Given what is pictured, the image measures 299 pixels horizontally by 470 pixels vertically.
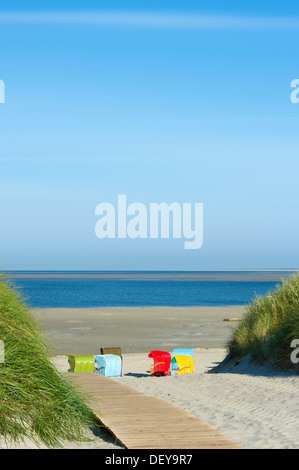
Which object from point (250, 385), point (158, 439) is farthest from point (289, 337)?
point (158, 439)

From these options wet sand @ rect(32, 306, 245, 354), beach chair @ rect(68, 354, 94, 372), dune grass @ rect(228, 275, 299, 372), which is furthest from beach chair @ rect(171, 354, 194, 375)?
beach chair @ rect(68, 354, 94, 372)

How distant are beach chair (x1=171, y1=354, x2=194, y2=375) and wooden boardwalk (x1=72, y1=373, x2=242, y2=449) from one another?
21.7 feet

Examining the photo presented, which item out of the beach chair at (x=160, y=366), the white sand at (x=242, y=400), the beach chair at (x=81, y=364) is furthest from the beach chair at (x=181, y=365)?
the beach chair at (x=81, y=364)

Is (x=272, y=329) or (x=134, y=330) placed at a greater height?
(x=134, y=330)

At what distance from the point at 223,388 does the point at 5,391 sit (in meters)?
6.58

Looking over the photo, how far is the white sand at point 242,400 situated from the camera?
26.9ft

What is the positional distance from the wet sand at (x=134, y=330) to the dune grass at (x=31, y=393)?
1080cm

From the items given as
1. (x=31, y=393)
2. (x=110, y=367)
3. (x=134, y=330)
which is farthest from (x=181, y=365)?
(x=134, y=330)

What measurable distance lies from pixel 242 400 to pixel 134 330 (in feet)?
64.2

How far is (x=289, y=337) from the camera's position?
13125 mm

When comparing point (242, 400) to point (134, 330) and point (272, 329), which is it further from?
point (134, 330)

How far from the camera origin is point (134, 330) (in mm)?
30391

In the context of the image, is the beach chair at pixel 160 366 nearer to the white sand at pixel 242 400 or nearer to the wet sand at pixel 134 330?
the white sand at pixel 242 400
